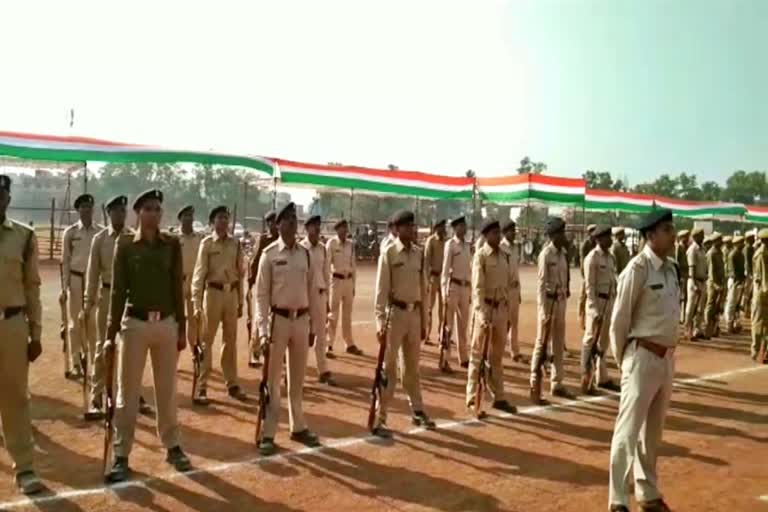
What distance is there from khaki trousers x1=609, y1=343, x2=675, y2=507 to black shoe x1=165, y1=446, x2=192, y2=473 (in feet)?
11.1

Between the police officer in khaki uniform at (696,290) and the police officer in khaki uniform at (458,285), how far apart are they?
6.10 metres

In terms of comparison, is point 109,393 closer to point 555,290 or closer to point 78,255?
point 78,255

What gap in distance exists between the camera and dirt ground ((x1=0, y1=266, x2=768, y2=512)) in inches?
213

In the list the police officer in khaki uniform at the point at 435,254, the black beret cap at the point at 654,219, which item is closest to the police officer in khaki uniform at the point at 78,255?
the police officer in khaki uniform at the point at 435,254

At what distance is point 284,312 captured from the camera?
22.0 feet

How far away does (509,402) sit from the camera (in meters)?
8.73

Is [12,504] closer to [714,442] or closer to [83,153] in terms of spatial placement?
[714,442]

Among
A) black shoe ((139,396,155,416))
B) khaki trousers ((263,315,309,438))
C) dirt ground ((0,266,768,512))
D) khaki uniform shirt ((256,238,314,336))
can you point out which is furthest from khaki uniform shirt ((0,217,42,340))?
black shoe ((139,396,155,416))

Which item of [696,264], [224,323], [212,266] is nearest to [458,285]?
[224,323]

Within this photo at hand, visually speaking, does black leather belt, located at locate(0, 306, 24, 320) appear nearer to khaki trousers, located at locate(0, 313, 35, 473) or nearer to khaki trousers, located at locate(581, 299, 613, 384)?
khaki trousers, located at locate(0, 313, 35, 473)

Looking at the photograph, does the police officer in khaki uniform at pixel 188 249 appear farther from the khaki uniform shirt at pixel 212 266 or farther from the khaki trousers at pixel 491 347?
the khaki trousers at pixel 491 347

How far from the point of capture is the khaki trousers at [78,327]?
786 cm

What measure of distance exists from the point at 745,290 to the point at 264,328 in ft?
47.1

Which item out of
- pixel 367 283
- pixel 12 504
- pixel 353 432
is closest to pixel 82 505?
pixel 12 504
